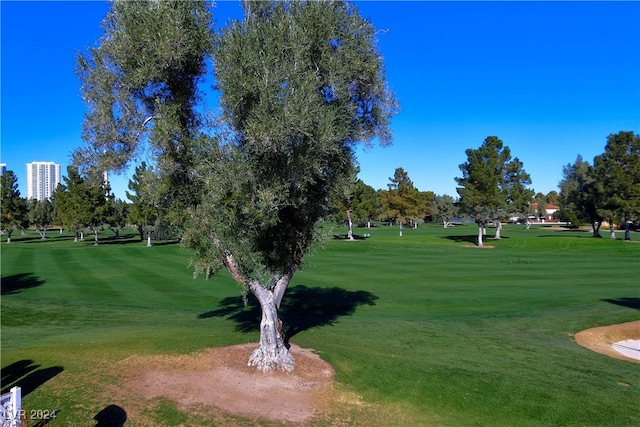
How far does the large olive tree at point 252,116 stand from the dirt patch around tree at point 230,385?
2.30 feet

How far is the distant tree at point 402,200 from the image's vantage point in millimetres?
87875

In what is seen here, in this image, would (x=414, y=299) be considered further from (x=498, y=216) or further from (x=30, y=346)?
(x=498, y=216)

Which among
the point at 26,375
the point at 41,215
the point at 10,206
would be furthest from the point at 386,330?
the point at 41,215

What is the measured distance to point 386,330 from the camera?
19.4 m

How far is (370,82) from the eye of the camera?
12227mm

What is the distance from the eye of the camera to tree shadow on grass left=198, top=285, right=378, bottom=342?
1989 cm

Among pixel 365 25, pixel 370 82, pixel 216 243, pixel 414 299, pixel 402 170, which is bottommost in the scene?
pixel 414 299

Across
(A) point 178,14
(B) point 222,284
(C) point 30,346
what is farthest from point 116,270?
(A) point 178,14

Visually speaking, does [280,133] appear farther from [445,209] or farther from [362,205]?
[445,209]

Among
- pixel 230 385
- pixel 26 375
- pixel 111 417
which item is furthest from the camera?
pixel 26 375

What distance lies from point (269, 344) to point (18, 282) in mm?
29080

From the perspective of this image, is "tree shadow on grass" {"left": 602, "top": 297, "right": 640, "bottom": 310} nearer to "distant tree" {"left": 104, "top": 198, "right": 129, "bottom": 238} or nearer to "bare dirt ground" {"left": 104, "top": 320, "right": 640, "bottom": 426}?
"bare dirt ground" {"left": 104, "top": 320, "right": 640, "bottom": 426}

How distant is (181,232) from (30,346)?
687cm

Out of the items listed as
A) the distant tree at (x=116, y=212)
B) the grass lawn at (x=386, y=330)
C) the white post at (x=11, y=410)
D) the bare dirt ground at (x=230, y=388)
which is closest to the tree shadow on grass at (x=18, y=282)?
the grass lawn at (x=386, y=330)
